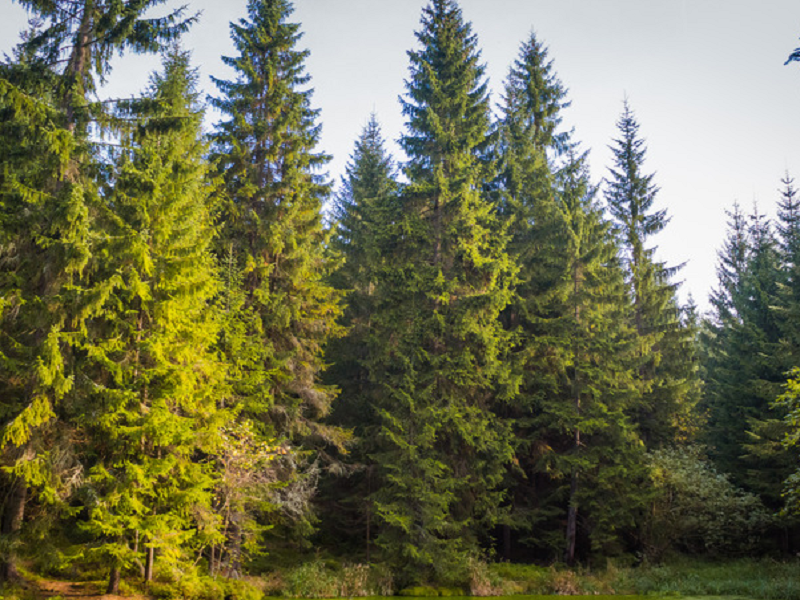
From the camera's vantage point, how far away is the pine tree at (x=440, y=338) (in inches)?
677

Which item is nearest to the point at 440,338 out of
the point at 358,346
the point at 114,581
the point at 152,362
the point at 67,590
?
the point at 358,346

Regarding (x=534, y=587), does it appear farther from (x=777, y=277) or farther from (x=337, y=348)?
(x=777, y=277)

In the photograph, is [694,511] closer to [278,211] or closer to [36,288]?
[278,211]

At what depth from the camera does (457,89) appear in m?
21.1

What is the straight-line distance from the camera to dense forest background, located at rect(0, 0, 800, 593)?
42.1 feet

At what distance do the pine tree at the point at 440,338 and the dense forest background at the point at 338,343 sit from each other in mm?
113

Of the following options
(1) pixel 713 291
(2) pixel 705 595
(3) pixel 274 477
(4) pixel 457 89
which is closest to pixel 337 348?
(3) pixel 274 477

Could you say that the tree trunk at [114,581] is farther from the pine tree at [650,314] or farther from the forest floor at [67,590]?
the pine tree at [650,314]

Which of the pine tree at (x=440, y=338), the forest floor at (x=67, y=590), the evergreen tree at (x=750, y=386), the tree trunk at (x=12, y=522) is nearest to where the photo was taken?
the tree trunk at (x=12, y=522)

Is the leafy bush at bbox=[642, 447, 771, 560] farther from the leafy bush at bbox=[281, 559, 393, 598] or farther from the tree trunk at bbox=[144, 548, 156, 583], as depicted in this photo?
the tree trunk at bbox=[144, 548, 156, 583]

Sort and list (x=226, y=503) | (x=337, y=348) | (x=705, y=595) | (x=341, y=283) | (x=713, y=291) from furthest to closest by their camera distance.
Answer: (x=713, y=291), (x=341, y=283), (x=337, y=348), (x=705, y=595), (x=226, y=503)

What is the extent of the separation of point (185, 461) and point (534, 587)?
11.2m

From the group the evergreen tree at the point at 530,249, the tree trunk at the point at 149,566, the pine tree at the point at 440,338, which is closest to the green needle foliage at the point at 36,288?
the tree trunk at the point at 149,566

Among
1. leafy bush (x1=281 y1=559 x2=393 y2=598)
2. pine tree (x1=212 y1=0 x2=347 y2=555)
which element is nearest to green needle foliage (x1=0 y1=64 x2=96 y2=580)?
pine tree (x1=212 y1=0 x2=347 y2=555)
